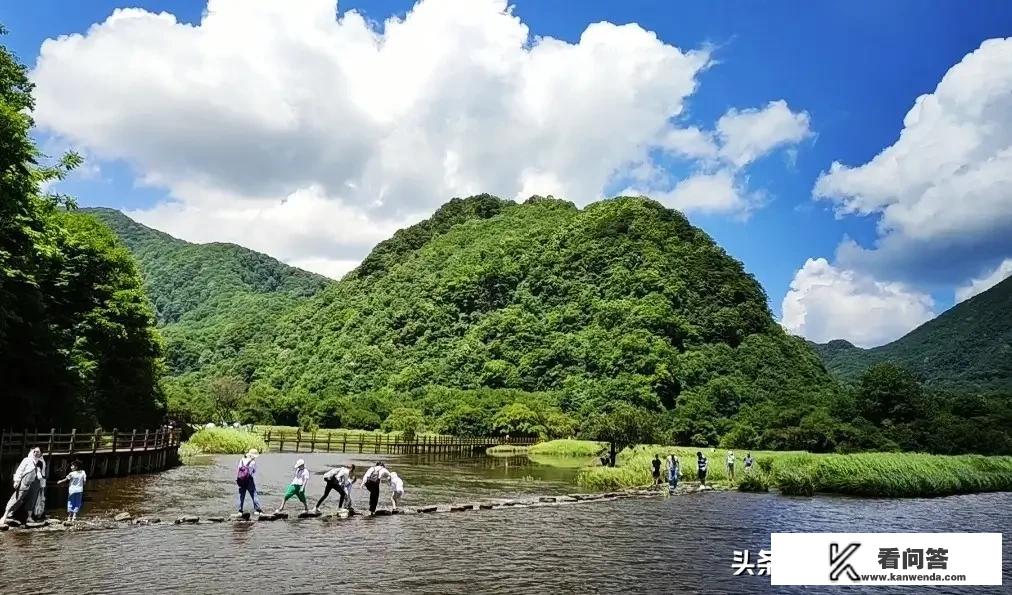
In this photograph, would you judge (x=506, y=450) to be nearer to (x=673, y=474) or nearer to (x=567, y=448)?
(x=567, y=448)

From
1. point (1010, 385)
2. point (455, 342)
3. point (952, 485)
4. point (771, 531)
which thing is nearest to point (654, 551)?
point (771, 531)

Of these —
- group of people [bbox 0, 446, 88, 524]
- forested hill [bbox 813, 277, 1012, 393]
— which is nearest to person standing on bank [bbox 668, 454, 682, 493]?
group of people [bbox 0, 446, 88, 524]

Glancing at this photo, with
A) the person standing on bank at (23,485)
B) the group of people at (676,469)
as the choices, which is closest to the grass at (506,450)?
the group of people at (676,469)

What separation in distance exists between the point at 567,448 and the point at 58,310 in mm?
51604

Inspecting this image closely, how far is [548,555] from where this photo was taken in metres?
20.9

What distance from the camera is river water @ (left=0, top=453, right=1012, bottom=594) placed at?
16.6m

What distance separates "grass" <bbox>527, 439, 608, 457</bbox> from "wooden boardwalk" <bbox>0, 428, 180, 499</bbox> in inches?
1553

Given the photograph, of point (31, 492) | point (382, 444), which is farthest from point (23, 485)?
point (382, 444)

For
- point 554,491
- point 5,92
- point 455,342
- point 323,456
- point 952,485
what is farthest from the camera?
point 455,342

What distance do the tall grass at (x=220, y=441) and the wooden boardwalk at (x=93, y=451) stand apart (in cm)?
860

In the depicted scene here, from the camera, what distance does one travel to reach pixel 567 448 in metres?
80.4

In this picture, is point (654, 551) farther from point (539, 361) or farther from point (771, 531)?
point (539, 361)

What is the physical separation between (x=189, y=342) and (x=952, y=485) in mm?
182606

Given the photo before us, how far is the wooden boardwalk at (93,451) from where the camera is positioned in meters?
30.6
